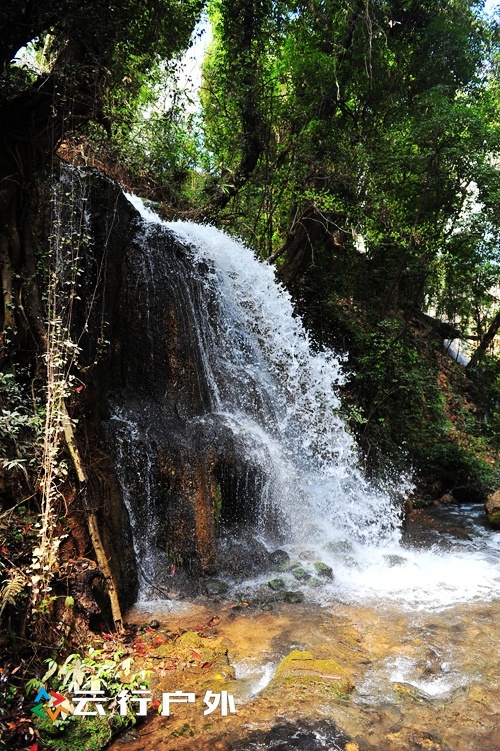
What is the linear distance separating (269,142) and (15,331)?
867 centimetres

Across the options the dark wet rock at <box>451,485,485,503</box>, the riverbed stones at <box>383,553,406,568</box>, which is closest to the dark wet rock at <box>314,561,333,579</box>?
the riverbed stones at <box>383,553,406,568</box>

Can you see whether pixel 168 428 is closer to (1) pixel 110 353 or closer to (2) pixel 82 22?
(1) pixel 110 353

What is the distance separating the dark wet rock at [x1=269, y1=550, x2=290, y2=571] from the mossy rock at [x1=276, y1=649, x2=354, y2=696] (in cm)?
187

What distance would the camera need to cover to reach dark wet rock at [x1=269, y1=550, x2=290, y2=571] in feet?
19.2

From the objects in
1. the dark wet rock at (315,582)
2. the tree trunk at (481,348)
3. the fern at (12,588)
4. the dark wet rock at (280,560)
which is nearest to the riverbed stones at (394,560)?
the dark wet rock at (315,582)

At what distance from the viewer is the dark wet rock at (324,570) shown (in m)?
5.75

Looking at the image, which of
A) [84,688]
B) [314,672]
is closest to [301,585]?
[314,672]

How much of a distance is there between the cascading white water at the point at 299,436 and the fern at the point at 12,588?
3315 mm

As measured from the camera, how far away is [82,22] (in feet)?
14.5

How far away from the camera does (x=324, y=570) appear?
580 centimetres

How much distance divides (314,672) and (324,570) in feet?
7.07

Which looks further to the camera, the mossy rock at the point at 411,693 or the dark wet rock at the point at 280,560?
the dark wet rock at the point at 280,560

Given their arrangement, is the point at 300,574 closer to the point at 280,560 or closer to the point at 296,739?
the point at 280,560

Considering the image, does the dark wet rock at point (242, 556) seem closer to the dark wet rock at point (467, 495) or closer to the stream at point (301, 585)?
the stream at point (301, 585)
